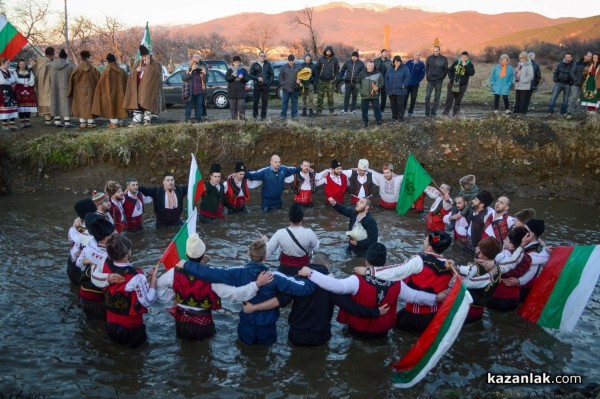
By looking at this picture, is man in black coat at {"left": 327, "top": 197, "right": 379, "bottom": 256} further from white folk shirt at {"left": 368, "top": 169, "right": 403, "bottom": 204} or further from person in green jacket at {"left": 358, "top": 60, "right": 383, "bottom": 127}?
person in green jacket at {"left": 358, "top": 60, "right": 383, "bottom": 127}

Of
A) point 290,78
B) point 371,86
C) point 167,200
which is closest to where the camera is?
point 167,200

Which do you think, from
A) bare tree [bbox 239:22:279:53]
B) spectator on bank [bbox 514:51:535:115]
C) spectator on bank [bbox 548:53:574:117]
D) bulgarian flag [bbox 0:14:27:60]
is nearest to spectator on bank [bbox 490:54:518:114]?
spectator on bank [bbox 514:51:535:115]

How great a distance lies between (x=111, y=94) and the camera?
1484 centimetres

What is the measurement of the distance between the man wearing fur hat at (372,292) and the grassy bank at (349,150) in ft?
27.6

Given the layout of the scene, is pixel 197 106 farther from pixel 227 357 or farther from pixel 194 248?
pixel 227 357

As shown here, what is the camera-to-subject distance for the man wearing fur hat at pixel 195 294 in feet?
19.9

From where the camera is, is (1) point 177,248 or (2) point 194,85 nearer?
(1) point 177,248

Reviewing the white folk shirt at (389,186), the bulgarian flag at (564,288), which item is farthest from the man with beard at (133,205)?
the bulgarian flag at (564,288)

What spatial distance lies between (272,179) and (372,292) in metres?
6.39

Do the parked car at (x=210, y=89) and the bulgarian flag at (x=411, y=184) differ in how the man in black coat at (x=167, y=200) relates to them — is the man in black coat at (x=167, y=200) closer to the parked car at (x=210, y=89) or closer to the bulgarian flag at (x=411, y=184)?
the bulgarian flag at (x=411, y=184)

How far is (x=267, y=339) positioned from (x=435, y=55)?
1124cm

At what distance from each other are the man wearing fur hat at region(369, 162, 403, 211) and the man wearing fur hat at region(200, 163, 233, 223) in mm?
3776

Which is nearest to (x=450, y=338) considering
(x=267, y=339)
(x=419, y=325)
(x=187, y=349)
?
(x=419, y=325)

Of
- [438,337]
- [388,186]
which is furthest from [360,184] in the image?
[438,337]
